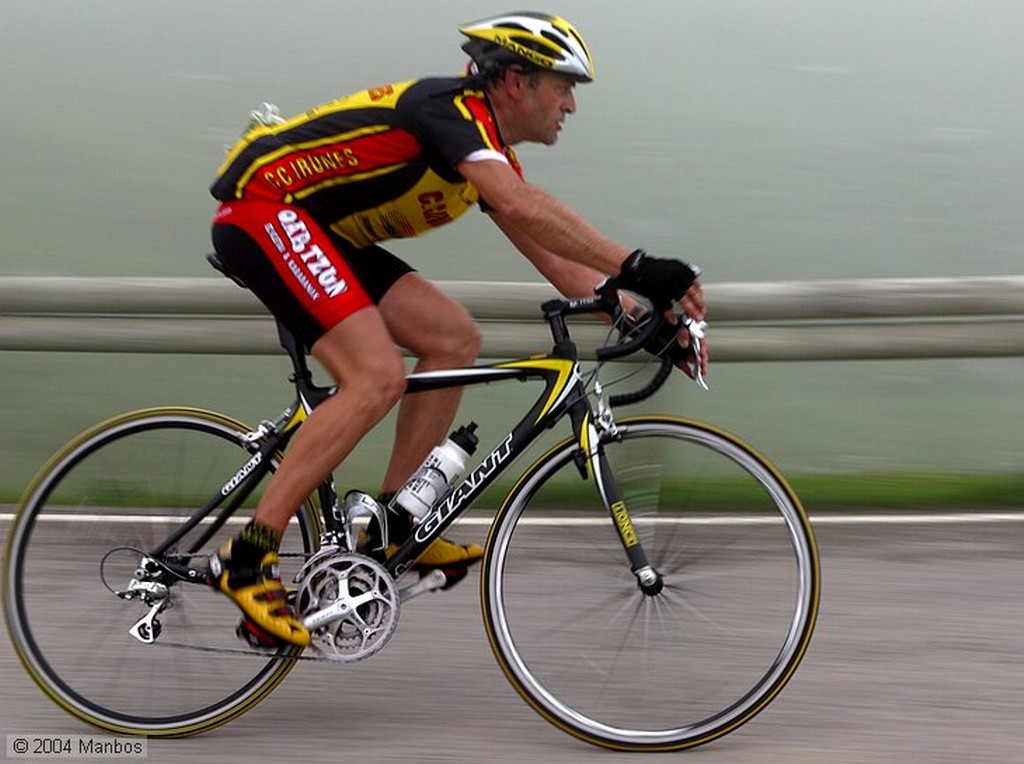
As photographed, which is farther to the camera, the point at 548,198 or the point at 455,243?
the point at 455,243

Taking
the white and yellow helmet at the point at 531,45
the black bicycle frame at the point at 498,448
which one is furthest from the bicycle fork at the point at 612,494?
the white and yellow helmet at the point at 531,45

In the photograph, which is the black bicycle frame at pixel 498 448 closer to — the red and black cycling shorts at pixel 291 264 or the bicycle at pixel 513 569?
the bicycle at pixel 513 569

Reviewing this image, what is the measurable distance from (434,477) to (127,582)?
3.22ft

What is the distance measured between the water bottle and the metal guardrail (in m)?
2.27

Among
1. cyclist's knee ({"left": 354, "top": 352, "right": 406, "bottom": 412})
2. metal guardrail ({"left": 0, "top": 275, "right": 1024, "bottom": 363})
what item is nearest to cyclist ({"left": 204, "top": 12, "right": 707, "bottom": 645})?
cyclist's knee ({"left": 354, "top": 352, "right": 406, "bottom": 412})

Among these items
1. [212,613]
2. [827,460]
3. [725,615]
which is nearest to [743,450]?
[725,615]

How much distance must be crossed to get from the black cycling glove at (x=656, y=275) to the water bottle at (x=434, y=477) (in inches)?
29.8

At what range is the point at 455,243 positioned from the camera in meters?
14.1

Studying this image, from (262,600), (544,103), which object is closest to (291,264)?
(544,103)

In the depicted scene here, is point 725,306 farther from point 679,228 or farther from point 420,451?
point 679,228

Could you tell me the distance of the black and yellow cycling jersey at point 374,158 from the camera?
4.82 metres

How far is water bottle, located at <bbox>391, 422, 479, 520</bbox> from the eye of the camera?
16.7ft

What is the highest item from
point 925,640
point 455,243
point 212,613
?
point 212,613

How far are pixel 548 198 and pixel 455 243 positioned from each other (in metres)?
9.37
